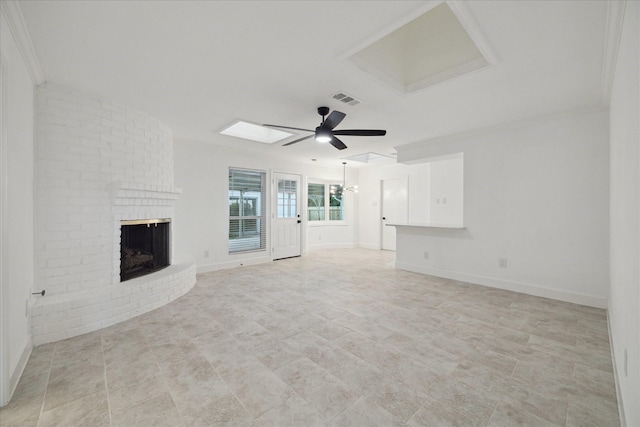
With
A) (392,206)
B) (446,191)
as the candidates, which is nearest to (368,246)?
(392,206)

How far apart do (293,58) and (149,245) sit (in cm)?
353

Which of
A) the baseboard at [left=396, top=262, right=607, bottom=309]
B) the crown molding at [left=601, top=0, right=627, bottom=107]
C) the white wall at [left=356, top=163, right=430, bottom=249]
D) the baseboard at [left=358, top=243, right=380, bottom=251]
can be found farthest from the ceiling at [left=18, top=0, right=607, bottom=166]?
the baseboard at [left=358, top=243, right=380, bottom=251]

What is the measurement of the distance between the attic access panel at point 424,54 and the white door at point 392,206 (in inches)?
198

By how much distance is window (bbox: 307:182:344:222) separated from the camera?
26.9 feet

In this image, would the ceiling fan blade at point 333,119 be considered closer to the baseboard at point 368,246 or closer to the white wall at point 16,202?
the white wall at point 16,202

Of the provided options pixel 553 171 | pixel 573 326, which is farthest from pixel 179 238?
pixel 553 171

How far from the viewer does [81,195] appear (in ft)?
9.90

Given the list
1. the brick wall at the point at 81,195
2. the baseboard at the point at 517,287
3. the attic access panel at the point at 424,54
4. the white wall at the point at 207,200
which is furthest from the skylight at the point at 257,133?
the baseboard at the point at 517,287

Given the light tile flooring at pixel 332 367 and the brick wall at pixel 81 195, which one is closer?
the light tile flooring at pixel 332 367

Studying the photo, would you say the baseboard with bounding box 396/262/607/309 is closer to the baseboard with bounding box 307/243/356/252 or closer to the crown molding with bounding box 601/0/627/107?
the crown molding with bounding box 601/0/627/107

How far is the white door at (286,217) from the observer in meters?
6.61

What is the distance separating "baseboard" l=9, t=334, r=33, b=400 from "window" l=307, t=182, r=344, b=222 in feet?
20.5

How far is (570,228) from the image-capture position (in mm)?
3693

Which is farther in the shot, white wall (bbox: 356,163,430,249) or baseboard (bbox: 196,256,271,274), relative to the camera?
white wall (bbox: 356,163,430,249)
